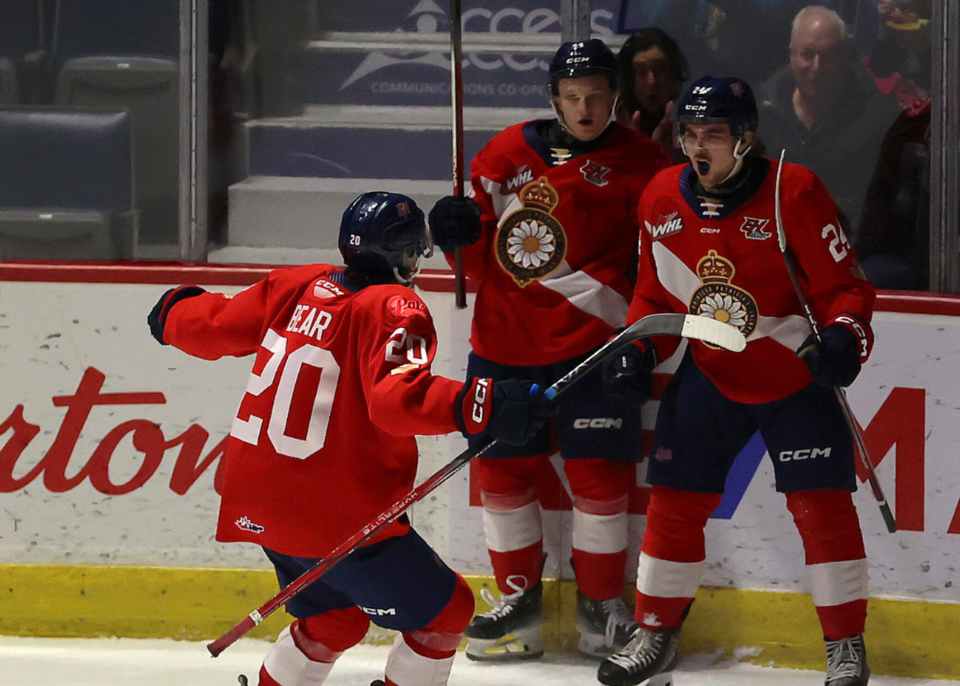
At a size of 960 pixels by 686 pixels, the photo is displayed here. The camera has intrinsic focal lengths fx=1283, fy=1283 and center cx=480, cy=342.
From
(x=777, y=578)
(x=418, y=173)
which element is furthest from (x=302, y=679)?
(x=418, y=173)

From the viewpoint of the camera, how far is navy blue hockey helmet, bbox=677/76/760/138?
2.69m

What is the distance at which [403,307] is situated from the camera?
2199 mm

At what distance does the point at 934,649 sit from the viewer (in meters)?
3.13

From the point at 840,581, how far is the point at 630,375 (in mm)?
632

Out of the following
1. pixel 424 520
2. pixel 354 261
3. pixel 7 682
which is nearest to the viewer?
pixel 354 261

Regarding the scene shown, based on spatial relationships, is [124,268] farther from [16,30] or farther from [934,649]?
[934,649]

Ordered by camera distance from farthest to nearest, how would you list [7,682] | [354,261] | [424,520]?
1. [424,520]
2. [7,682]
3. [354,261]

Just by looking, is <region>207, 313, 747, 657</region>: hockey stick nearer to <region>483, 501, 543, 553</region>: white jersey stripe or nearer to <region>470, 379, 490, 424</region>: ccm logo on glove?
<region>470, 379, 490, 424</region>: ccm logo on glove

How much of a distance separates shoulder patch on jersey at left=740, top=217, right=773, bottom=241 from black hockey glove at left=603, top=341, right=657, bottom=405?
338 mm

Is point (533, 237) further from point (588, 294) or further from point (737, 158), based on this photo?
point (737, 158)

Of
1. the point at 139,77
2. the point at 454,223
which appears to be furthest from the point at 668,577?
the point at 139,77

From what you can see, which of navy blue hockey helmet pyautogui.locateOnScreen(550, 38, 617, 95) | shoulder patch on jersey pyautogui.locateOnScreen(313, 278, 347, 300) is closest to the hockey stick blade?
shoulder patch on jersey pyautogui.locateOnScreen(313, 278, 347, 300)

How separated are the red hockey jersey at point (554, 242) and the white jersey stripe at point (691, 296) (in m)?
0.26

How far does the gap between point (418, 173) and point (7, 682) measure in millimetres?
1679
